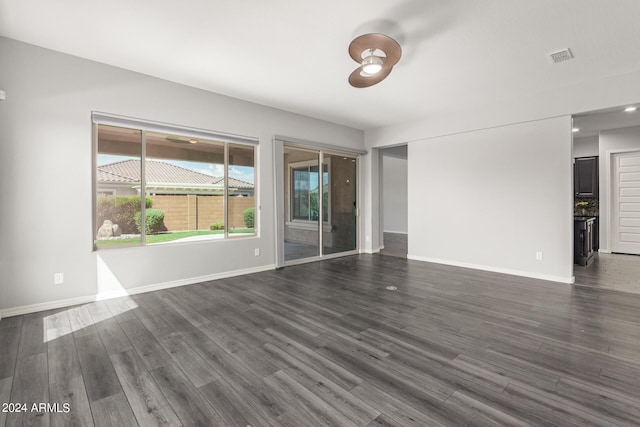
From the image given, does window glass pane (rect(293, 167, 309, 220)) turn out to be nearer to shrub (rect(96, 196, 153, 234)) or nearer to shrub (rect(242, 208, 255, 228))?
shrub (rect(242, 208, 255, 228))

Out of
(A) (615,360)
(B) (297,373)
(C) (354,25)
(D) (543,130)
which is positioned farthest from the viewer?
(D) (543,130)

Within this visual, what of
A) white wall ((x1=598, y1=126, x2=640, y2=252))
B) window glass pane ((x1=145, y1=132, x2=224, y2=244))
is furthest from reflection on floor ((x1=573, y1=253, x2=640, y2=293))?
window glass pane ((x1=145, y1=132, x2=224, y2=244))

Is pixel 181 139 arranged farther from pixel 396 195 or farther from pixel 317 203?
pixel 396 195

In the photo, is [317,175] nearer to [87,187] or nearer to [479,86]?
[479,86]

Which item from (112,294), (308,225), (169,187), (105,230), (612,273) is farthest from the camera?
(308,225)

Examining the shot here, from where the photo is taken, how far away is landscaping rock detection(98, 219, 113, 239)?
12.1 ft

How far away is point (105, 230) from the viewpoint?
12.2ft

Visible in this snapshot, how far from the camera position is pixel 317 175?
603cm

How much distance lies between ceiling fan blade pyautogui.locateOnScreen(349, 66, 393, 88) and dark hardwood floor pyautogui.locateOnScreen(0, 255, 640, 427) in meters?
2.49

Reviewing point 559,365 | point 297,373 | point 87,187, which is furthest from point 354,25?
point 87,187

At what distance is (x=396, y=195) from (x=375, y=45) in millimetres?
8375

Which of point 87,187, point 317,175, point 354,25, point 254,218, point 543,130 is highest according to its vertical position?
point 354,25

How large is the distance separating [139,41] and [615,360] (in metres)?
4.98

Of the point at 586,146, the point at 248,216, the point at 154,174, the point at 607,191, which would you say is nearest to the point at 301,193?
the point at 248,216
